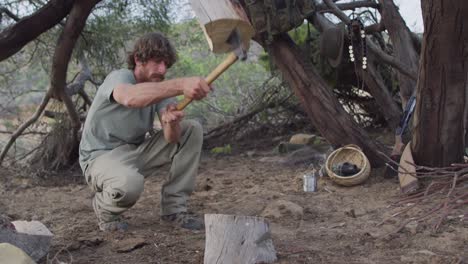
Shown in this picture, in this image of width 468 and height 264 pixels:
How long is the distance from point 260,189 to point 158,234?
62.4 inches

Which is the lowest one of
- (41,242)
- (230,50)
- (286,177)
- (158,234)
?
(286,177)

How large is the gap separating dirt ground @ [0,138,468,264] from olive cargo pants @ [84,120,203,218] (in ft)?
0.62

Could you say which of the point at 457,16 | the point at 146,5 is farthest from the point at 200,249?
the point at 146,5

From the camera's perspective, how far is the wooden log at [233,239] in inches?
113

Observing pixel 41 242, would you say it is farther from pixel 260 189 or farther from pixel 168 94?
pixel 260 189

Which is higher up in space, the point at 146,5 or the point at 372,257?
the point at 146,5

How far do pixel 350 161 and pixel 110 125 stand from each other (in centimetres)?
Answer: 212

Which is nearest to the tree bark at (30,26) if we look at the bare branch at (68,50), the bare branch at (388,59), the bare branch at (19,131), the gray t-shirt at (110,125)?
the bare branch at (68,50)

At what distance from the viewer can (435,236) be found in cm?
342

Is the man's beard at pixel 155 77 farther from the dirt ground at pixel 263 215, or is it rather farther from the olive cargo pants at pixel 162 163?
the dirt ground at pixel 263 215

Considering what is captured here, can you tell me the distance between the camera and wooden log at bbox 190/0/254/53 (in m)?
2.76

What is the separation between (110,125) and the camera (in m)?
3.86

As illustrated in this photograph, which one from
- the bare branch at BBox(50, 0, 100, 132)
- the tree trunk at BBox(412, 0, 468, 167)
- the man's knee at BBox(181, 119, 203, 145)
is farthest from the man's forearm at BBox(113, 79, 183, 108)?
the bare branch at BBox(50, 0, 100, 132)

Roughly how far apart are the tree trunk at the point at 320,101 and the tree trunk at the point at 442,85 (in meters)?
0.69
